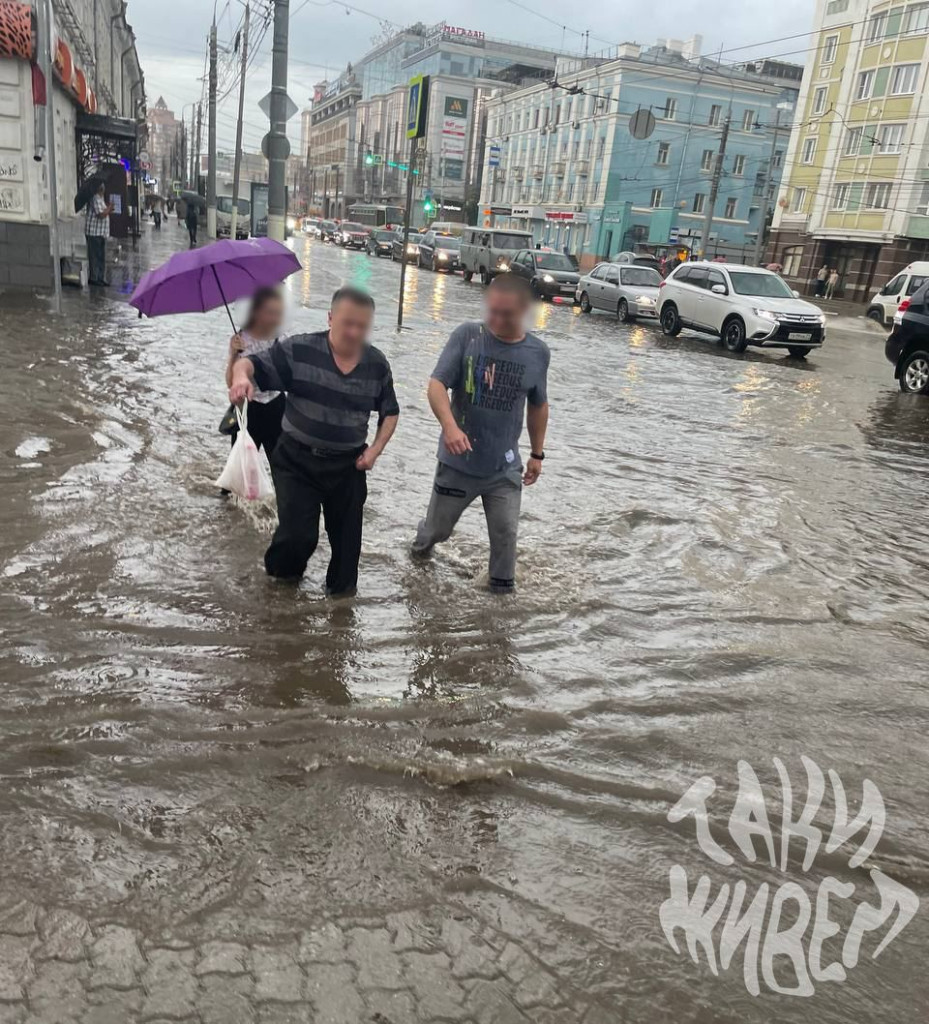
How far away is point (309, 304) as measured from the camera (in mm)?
19375

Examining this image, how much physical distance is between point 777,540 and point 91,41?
2841 centimetres

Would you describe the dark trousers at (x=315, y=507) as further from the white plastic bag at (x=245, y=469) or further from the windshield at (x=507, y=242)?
the windshield at (x=507, y=242)

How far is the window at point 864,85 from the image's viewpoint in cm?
4759

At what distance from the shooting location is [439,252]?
39.1 meters

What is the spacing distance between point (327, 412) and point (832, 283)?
165ft

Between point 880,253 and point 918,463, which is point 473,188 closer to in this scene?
point 880,253

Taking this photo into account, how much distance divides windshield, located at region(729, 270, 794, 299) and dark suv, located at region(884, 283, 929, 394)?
4782 millimetres

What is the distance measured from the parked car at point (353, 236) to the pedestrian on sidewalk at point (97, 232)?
39.2 meters

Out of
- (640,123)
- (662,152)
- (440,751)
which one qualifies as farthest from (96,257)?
(662,152)

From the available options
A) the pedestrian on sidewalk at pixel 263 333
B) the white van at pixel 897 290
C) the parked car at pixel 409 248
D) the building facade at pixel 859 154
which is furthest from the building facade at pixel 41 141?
the building facade at pixel 859 154

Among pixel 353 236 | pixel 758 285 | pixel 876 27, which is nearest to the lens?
A: pixel 758 285

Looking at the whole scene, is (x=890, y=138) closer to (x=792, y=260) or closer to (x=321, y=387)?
(x=792, y=260)

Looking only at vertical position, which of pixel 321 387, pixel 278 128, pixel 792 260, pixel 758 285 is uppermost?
pixel 278 128

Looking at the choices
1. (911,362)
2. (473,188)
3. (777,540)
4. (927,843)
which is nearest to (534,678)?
(927,843)
